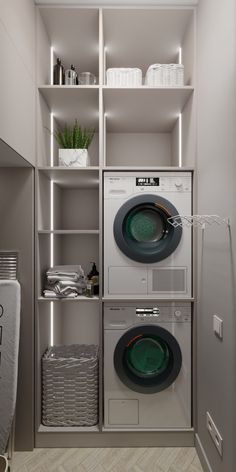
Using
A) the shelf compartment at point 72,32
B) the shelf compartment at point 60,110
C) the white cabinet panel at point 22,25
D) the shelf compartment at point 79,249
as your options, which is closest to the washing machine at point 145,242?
the shelf compartment at point 60,110

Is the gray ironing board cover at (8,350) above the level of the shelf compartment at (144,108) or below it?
below

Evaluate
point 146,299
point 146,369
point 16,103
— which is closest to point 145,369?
point 146,369

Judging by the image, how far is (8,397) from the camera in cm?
203

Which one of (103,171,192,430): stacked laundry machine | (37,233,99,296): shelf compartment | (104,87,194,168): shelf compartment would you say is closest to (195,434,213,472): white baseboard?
(103,171,192,430): stacked laundry machine

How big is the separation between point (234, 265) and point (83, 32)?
194 centimetres

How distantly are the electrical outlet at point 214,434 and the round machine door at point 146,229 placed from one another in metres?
1.02

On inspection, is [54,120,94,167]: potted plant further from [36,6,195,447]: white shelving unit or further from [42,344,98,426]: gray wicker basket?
[42,344,98,426]: gray wicker basket

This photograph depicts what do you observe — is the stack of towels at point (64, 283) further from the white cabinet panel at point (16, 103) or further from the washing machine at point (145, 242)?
the white cabinet panel at point (16, 103)

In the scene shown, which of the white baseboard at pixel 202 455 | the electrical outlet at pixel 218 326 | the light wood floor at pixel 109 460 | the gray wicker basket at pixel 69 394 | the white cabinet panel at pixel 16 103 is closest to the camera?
the white cabinet panel at pixel 16 103

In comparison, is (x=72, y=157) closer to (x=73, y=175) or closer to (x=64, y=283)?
(x=73, y=175)

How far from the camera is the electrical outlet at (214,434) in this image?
5.83 ft

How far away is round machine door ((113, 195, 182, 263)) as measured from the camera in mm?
2254

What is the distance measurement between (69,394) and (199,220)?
1.50 m

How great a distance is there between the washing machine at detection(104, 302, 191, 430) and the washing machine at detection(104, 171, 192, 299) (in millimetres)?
133
